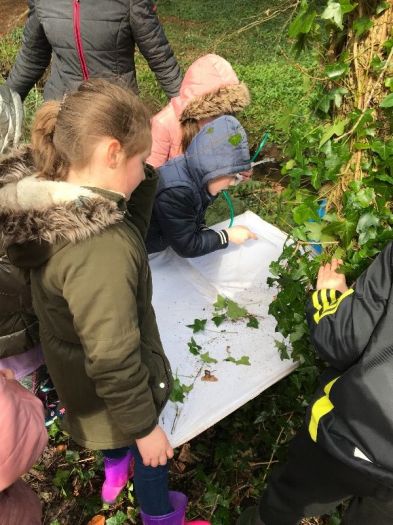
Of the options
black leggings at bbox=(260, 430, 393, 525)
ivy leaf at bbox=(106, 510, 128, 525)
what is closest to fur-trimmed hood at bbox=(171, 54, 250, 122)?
black leggings at bbox=(260, 430, 393, 525)

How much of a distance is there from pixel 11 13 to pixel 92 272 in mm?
12671

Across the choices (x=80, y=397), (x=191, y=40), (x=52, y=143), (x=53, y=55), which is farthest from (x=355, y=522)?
(x=191, y=40)

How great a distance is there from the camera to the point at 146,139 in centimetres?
158

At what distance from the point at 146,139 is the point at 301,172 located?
27.2 inches

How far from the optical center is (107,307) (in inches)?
54.6

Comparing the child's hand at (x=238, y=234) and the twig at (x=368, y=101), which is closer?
the twig at (x=368, y=101)

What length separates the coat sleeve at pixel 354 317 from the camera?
4.79 feet

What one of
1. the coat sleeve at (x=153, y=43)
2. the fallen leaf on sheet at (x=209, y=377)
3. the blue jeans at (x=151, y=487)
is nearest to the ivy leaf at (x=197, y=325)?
the fallen leaf on sheet at (x=209, y=377)

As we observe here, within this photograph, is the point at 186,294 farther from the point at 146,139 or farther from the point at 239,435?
the point at 146,139

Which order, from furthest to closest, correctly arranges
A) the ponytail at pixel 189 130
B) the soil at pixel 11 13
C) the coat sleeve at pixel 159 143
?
the soil at pixel 11 13 < the coat sleeve at pixel 159 143 < the ponytail at pixel 189 130

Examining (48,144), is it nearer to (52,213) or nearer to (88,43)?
(52,213)

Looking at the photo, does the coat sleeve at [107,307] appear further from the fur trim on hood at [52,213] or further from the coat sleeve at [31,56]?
the coat sleeve at [31,56]

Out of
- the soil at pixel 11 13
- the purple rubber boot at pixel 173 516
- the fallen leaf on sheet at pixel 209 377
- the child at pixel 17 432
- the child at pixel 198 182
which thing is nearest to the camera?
the child at pixel 17 432

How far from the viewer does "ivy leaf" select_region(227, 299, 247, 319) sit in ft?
8.37
